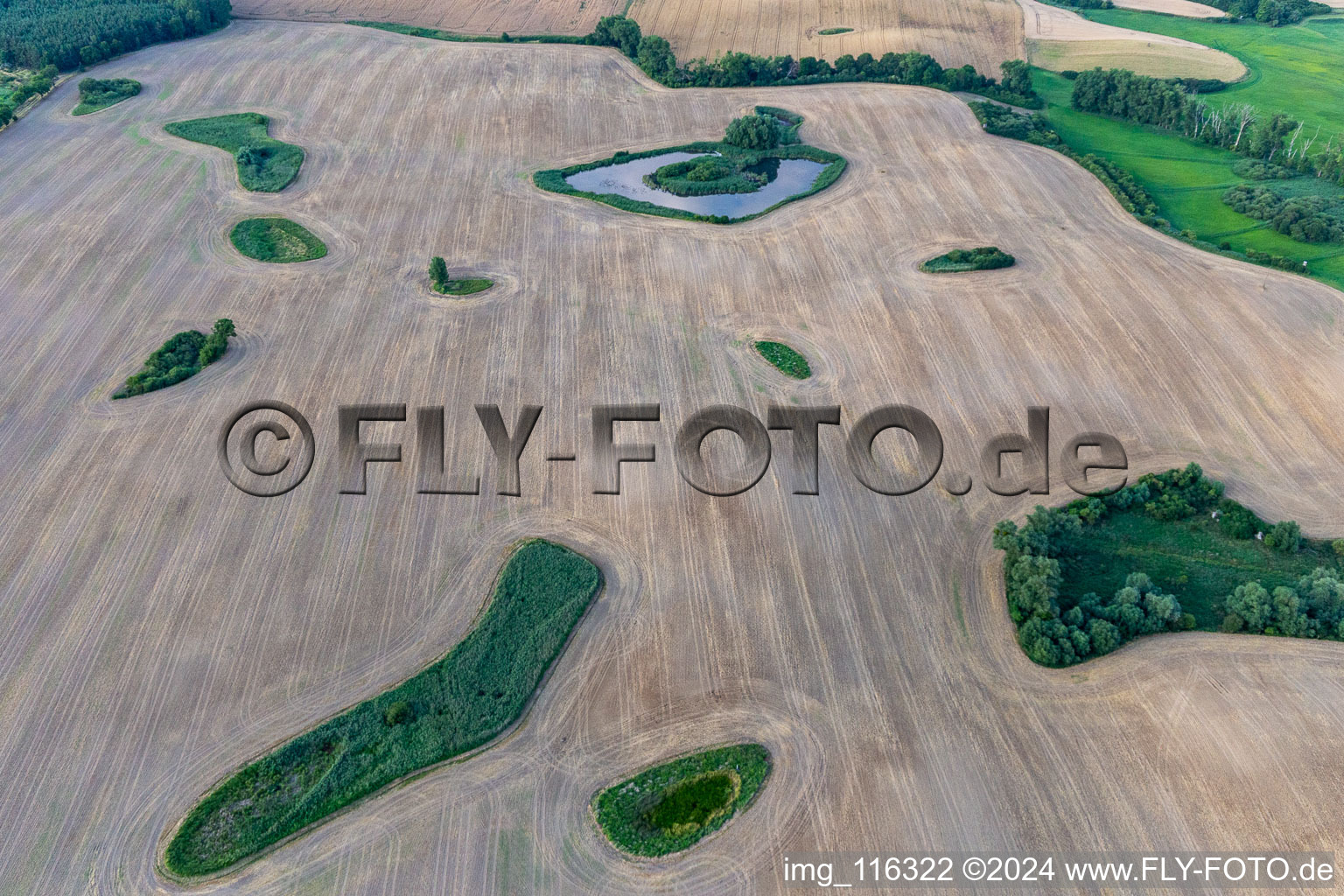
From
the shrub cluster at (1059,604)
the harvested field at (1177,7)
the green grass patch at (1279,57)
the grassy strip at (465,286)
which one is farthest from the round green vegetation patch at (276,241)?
the harvested field at (1177,7)

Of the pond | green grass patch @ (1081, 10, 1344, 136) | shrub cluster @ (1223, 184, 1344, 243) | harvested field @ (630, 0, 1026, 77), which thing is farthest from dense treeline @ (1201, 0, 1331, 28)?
the pond

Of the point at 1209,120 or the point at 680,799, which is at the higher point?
the point at 1209,120

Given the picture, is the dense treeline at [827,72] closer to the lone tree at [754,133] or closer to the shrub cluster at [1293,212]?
the lone tree at [754,133]

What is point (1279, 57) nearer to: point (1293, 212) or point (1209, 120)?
point (1209, 120)

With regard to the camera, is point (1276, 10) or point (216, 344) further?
point (1276, 10)

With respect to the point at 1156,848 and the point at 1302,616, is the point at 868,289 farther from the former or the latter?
the point at 1156,848

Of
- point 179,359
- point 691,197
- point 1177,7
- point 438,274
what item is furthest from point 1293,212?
point 179,359
